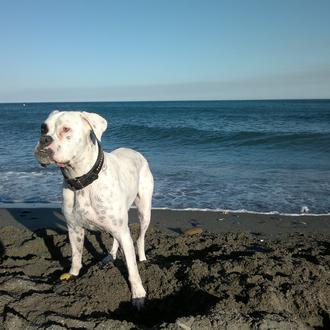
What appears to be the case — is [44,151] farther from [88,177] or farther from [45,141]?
[88,177]

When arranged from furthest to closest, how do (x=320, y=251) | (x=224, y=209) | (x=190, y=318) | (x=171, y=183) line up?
1. (x=171, y=183)
2. (x=224, y=209)
3. (x=320, y=251)
4. (x=190, y=318)

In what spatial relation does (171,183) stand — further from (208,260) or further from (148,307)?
(148,307)

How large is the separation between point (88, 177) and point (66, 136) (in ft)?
1.43

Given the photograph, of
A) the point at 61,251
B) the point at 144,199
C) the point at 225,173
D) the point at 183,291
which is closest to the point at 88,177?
the point at 183,291

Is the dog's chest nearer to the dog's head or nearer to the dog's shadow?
the dog's head

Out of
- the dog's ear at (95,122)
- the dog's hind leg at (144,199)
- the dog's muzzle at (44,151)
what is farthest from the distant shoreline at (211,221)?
the dog's muzzle at (44,151)

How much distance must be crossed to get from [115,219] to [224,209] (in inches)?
168

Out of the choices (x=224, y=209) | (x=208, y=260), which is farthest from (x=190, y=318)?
(x=224, y=209)

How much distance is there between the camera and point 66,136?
375 centimetres

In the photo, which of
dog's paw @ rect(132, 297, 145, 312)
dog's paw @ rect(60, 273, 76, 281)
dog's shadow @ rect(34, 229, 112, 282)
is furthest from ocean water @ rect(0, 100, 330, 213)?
dog's paw @ rect(132, 297, 145, 312)

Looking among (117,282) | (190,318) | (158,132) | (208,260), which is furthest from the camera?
(158,132)

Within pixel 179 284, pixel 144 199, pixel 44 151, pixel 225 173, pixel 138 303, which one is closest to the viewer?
pixel 44 151

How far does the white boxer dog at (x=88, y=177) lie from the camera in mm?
3727

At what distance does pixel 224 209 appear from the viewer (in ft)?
26.4
